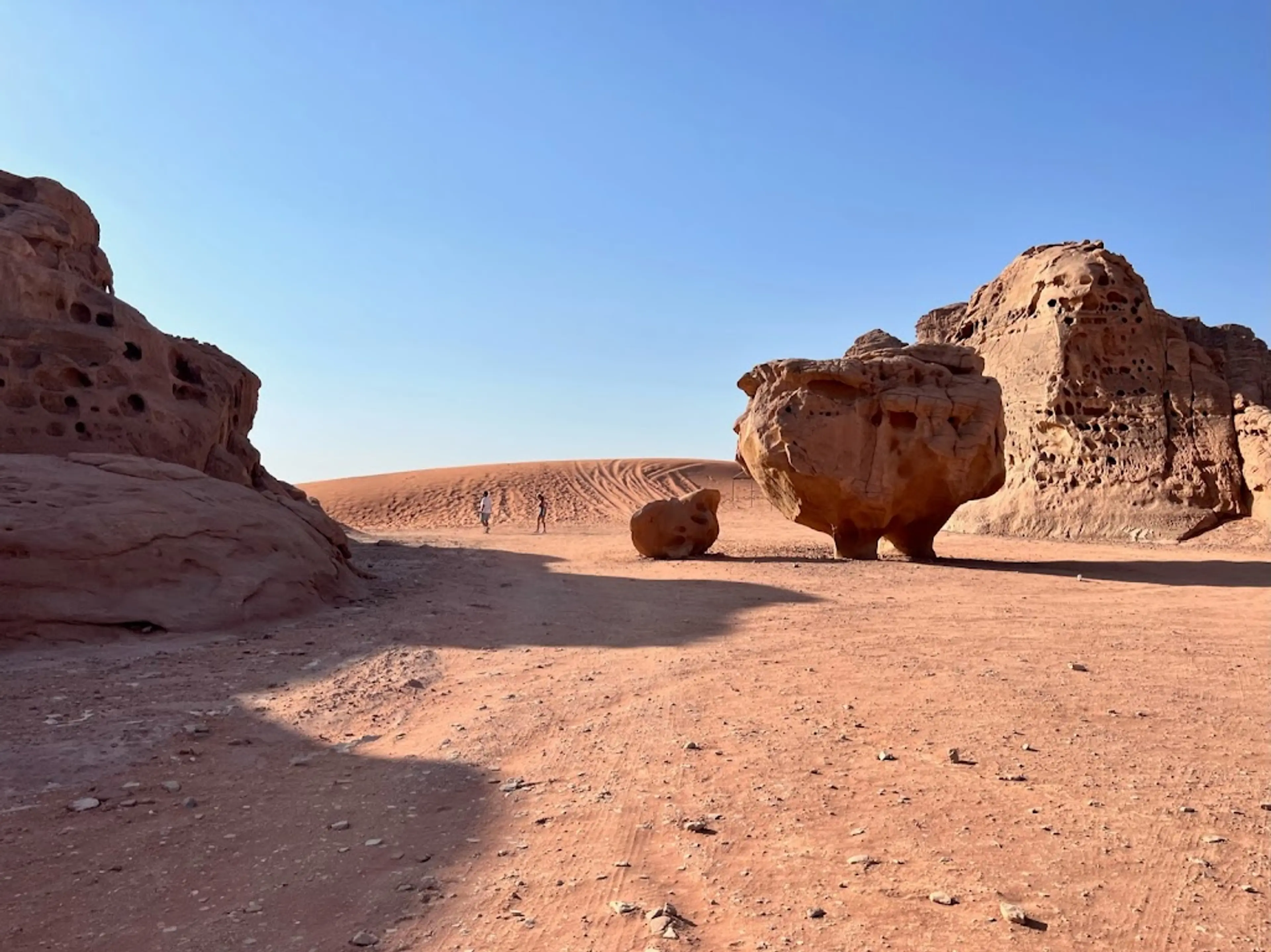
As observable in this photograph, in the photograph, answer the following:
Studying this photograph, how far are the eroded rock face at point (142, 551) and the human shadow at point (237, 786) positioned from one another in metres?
0.30

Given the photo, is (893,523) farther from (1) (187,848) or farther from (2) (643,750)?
(1) (187,848)

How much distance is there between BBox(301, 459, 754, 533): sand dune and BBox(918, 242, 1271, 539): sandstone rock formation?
47.4 ft

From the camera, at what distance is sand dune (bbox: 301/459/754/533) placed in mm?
32062

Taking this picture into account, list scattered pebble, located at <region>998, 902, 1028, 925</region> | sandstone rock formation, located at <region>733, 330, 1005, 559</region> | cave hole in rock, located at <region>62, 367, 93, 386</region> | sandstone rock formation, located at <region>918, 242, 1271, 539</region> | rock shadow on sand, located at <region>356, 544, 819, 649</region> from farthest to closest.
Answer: sandstone rock formation, located at <region>918, 242, 1271, 539</region> < sandstone rock formation, located at <region>733, 330, 1005, 559</region> < cave hole in rock, located at <region>62, 367, 93, 386</region> < rock shadow on sand, located at <region>356, 544, 819, 649</region> < scattered pebble, located at <region>998, 902, 1028, 925</region>

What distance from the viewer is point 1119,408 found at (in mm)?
16641

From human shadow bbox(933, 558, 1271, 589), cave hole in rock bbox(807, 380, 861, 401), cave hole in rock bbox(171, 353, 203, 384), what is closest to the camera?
human shadow bbox(933, 558, 1271, 589)

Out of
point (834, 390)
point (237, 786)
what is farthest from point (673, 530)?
point (237, 786)

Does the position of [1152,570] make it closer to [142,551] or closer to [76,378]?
[142,551]

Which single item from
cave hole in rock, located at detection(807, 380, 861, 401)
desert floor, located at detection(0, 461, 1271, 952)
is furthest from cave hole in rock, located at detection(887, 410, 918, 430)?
desert floor, located at detection(0, 461, 1271, 952)

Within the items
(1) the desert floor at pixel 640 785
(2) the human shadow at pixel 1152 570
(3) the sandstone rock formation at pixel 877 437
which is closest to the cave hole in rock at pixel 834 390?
(3) the sandstone rock formation at pixel 877 437

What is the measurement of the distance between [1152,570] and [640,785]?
10.6 meters

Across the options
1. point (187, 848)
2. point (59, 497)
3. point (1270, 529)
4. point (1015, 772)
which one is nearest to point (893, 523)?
point (1270, 529)

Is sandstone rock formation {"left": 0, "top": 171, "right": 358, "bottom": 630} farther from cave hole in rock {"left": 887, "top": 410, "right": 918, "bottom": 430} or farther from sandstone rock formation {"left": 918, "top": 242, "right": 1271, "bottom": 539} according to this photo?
sandstone rock formation {"left": 918, "top": 242, "right": 1271, "bottom": 539}

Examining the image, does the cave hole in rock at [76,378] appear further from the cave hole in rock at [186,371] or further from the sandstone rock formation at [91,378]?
the cave hole in rock at [186,371]
